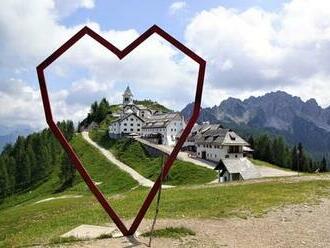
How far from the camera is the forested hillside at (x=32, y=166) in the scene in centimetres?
14825

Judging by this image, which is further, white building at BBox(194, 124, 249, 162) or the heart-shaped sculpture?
white building at BBox(194, 124, 249, 162)

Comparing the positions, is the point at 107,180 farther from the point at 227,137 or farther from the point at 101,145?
the point at 101,145

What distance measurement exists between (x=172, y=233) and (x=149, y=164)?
111m

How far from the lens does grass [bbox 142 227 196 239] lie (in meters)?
25.6

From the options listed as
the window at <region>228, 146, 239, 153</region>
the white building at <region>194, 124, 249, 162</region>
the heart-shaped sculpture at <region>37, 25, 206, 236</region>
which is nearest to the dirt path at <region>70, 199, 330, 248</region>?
the heart-shaped sculpture at <region>37, 25, 206, 236</region>

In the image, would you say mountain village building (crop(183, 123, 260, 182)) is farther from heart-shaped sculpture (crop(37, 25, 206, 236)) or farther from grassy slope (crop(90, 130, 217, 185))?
heart-shaped sculpture (crop(37, 25, 206, 236))

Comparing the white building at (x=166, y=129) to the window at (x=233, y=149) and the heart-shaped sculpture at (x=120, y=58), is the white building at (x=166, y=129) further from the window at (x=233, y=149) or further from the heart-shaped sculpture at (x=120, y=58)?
the heart-shaped sculpture at (x=120, y=58)

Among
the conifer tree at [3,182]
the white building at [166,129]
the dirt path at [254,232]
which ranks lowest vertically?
the conifer tree at [3,182]

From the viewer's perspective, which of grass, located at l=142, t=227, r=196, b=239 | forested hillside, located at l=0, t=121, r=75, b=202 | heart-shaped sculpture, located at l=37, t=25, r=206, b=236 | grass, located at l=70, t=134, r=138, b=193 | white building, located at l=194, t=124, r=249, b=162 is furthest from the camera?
forested hillside, located at l=0, t=121, r=75, b=202

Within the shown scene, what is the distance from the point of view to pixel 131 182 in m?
113

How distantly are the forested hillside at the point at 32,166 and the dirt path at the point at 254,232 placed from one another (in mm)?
108350

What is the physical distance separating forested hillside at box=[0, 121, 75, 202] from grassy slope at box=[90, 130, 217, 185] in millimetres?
17773

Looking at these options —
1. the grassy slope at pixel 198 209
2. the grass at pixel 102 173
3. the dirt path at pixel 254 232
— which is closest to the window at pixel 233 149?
the grass at pixel 102 173

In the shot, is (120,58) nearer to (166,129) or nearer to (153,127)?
(166,129)
